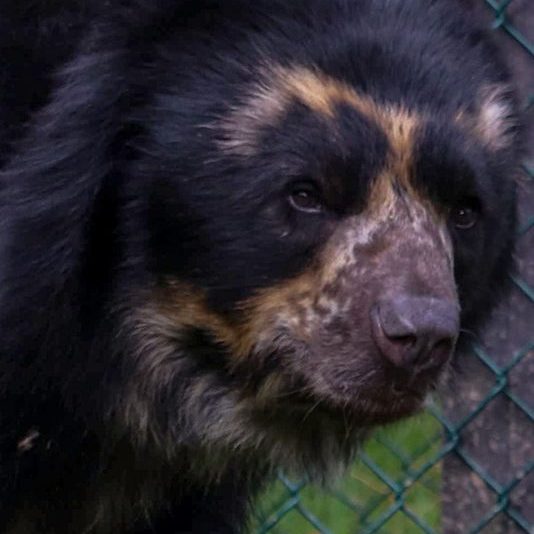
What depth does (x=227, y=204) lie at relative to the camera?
3387mm

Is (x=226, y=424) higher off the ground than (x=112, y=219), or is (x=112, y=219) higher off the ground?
(x=112, y=219)

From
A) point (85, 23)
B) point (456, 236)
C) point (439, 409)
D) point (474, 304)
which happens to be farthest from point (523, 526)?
point (85, 23)

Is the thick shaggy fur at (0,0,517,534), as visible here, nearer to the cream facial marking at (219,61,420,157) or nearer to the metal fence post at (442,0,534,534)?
the cream facial marking at (219,61,420,157)

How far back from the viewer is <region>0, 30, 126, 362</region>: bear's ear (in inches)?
134

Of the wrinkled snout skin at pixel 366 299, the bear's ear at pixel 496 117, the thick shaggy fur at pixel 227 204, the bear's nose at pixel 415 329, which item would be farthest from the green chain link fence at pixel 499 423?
the bear's nose at pixel 415 329

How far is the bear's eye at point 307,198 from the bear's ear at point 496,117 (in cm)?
36

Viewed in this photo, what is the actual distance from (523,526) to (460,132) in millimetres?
1836

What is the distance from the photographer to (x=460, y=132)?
340cm

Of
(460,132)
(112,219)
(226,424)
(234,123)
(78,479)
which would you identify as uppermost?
(460,132)

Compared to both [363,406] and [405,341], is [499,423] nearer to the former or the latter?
[363,406]

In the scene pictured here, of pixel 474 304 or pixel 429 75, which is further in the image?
pixel 474 304

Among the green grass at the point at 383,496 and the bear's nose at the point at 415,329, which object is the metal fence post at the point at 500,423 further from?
the bear's nose at the point at 415,329

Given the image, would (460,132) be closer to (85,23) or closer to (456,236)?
(456,236)

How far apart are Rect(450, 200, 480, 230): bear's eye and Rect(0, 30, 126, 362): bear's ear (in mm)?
640
